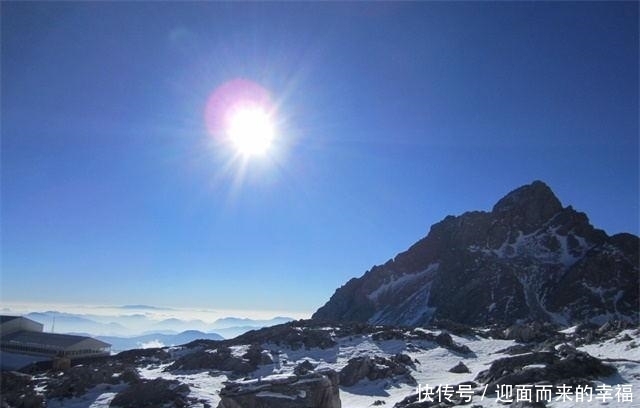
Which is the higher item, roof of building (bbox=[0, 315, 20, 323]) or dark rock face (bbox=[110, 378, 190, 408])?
roof of building (bbox=[0, 315, 20, 323])

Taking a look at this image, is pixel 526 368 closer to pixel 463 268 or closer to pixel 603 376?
pixel 603 376

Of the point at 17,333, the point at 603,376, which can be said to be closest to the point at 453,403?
the point at 603,376

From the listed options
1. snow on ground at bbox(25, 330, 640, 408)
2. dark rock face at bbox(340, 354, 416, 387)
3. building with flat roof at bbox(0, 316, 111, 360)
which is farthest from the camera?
building with flat roof at bbox(0, 316, 111, 360)

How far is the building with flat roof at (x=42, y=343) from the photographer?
9406cm

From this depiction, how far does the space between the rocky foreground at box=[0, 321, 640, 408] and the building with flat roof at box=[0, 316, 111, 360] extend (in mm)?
11610

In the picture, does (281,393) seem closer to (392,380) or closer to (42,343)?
(392,380)

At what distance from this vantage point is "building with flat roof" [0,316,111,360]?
94062mm

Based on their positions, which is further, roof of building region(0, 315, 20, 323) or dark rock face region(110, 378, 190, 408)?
roof of building region(0, 315, 20, 323)

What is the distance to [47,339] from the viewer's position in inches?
3937

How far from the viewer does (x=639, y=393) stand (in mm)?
24078

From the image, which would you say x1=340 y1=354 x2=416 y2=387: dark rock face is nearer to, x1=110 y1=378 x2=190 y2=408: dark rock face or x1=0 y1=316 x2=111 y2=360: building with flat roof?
x1=110 y1=378 x2=190 y2=408: dark rock face

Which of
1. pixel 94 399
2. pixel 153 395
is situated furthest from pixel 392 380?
pixel 94 399

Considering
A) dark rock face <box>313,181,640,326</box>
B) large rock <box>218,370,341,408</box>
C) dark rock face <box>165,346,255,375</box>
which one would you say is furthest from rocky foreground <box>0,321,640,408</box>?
dark rock face <box>313,181,640,326</box>

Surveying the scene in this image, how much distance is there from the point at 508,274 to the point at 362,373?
337 feet
